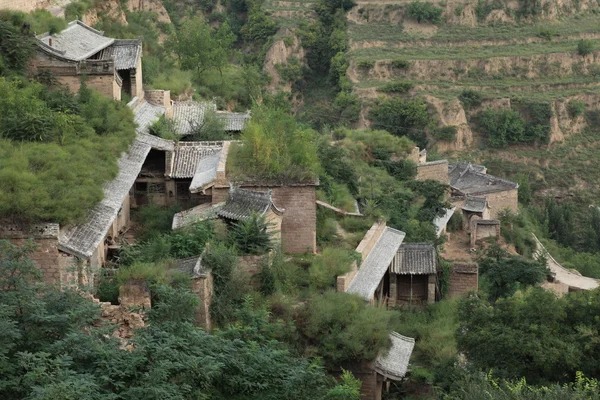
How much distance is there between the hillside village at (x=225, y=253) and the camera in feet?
44.3

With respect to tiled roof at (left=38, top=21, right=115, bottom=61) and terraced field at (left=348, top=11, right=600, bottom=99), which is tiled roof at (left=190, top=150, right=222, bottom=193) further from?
terraced field at (left=348, top=11, right=600, bottom=99)

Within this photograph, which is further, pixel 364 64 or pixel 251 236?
pixel 364 64

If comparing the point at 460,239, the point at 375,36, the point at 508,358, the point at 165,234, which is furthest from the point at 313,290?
the point at 375,36

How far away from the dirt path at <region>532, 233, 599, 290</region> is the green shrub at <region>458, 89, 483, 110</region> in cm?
2345

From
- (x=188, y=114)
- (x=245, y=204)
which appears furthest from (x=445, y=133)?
(x=245, y=204)

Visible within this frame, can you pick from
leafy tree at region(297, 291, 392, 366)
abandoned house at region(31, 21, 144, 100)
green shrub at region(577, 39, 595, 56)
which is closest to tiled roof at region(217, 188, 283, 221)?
leafy tree at region(297, 291, 392, 366)

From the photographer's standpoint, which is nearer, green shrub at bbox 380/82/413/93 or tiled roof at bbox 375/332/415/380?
tiled roof at bbox 375/332/415/380


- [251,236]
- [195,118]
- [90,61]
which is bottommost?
[251,236]

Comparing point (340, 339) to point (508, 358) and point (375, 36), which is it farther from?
point (375, 36)

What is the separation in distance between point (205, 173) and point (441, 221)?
12.0 m

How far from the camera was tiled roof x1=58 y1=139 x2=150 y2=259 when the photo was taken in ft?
52.6

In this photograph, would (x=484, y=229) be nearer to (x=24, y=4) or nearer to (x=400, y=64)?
(x=24, y=4)

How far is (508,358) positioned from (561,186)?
4083 centimetres

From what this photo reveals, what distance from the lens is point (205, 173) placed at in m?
22.1
